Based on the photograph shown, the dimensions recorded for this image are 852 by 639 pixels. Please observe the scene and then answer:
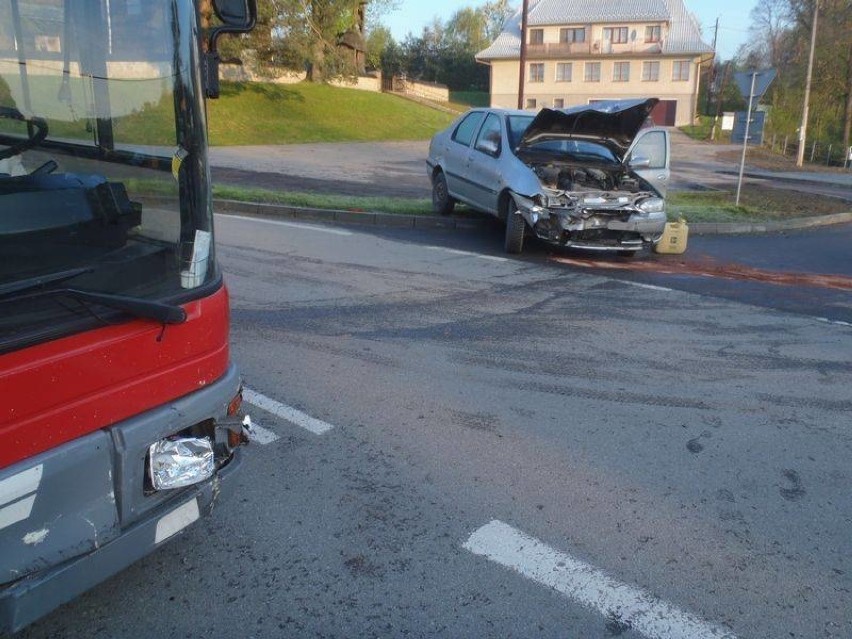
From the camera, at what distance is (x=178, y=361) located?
8.93 ft

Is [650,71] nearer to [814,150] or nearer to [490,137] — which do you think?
[814,150]

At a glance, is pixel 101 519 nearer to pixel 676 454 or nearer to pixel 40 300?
pixel 40 300

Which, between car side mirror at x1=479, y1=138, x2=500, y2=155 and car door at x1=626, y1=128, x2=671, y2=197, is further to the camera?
car door at x1=626, y1=128, x2=671, y2=197

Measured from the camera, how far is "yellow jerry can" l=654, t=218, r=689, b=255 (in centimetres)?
1075

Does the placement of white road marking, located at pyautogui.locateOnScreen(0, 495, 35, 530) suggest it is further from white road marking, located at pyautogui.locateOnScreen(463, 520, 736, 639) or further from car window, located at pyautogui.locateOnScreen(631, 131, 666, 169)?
car window, located at pyautogui.locateOnScreen(631, 131, 666, 169)

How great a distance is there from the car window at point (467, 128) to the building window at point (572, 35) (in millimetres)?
56456

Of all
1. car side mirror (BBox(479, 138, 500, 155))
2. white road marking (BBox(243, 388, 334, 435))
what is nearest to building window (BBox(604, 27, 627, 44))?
car side mirror (BBox(479, 138, 500, 155))

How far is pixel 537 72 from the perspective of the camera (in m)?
65.6

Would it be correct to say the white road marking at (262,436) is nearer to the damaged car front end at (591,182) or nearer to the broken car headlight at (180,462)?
the broken car headlight at (180,462)

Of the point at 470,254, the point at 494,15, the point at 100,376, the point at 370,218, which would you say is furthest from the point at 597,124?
the point at 494,15

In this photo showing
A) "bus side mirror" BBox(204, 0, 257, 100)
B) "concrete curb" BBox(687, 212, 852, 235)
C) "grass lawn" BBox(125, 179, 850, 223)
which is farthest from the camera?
"grass lawn" BBox(125, 179, 850, 223)

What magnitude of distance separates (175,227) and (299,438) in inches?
71.4

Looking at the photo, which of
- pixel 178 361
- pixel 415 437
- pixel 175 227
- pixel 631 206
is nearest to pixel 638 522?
pixel 415 437

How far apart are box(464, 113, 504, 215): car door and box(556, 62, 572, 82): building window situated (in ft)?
187
